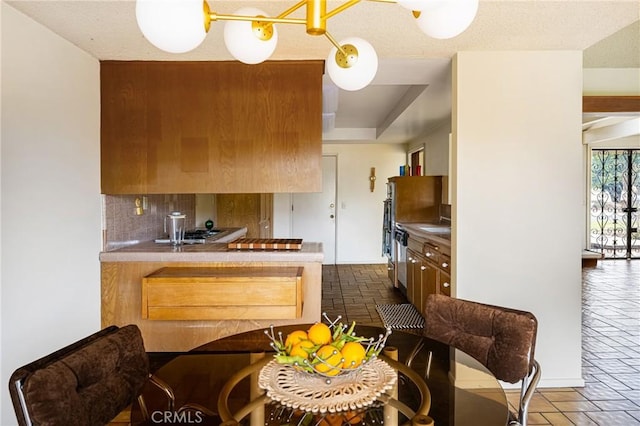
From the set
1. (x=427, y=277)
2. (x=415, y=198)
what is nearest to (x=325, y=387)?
(x=427, y=277)

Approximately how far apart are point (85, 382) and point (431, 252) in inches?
116

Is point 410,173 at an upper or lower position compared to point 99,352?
upper

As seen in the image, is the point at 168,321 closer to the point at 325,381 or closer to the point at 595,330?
the point at 325,381

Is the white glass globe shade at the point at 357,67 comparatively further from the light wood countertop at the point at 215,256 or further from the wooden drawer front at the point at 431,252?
the wooden drawer front at the point at 431,252

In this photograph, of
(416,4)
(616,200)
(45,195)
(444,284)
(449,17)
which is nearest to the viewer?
(416,4)

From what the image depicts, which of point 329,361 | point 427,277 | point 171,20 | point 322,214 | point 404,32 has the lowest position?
point 427,277

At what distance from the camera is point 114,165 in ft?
9.11

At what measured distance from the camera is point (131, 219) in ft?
10.4

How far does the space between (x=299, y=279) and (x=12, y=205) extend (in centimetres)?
155

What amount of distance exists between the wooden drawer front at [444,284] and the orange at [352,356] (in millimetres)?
2085

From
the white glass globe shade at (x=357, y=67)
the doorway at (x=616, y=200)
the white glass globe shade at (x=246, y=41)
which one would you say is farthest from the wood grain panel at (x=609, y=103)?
the doorway at (x=616, y=200)

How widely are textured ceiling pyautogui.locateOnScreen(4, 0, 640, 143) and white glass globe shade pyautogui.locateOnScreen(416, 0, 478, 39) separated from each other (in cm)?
91

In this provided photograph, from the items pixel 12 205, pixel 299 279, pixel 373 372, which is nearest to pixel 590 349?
pixel 299 279

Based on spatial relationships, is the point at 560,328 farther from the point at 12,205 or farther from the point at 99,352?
the point at 12,205
